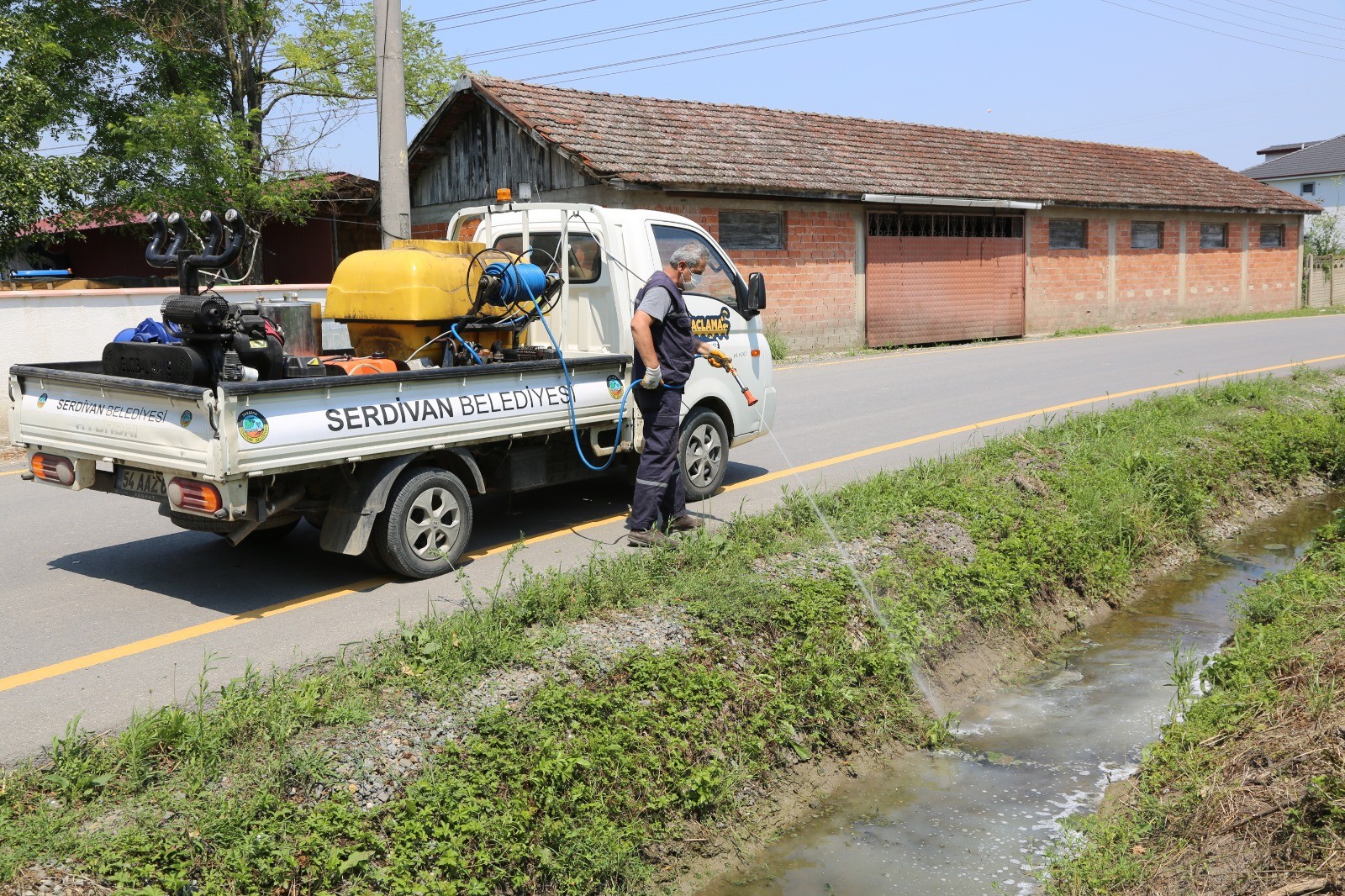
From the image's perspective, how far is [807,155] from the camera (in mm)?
22641

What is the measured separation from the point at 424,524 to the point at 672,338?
197 centimetres

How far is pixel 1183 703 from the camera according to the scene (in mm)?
5891

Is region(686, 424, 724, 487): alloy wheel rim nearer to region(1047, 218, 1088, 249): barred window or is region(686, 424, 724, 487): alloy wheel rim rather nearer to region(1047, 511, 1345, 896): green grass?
region(1047, 511, 1345, 896): green grass

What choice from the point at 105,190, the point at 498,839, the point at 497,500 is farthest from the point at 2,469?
the point at 105,190

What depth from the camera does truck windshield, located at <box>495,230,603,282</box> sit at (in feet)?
26.8

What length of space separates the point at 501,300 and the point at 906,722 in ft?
12.4

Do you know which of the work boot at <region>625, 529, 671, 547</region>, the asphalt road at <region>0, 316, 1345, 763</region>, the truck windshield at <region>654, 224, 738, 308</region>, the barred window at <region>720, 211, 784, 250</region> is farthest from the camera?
the barred window at <region>720, 211, 784, 250</region>

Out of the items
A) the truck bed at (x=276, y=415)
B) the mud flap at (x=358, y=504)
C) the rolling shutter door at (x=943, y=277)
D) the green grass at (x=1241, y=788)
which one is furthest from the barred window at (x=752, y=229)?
the green grass at (x=1241, y=788)

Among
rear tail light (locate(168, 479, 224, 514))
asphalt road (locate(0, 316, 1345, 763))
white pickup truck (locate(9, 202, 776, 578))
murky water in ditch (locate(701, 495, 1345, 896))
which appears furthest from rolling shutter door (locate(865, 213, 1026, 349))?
rear tail light (locate(168, 479, 224, 514))

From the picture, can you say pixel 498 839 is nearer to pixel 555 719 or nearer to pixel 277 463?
pixel 555 719

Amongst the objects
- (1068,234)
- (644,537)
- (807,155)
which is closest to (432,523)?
(644,537)

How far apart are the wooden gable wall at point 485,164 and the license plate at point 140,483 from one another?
13444 mm

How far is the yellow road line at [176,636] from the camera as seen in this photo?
5.20 meters

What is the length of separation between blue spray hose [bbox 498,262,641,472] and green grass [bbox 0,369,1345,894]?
1.16 m
